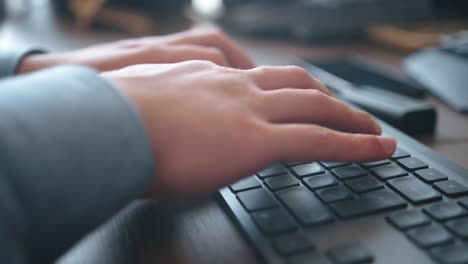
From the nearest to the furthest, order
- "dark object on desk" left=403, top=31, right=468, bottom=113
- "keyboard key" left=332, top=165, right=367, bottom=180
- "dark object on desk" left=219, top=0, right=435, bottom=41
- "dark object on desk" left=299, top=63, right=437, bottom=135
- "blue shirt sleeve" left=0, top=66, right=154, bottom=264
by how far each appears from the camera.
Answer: "blue shirt sleeve" left=0, top=66, right=154, bottom=264, "keyboard key" left=332, top=165, right=367, bottom=180, "dark object on desk" left=299, top=63, right=437, bottom=135, "dark object on desk" left=403, top=31, right=468, bottom=113, "dark object on desk" left=219, top=0, right=435, bottom=41

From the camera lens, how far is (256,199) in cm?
35

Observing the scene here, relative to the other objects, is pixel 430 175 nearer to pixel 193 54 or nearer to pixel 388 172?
pixel 388 172

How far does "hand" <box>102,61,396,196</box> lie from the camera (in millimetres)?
340

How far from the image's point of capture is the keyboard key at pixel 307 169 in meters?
0.38

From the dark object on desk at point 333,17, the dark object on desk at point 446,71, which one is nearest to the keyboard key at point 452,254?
the dark object on desk at point 446,71

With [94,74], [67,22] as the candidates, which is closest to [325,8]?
[67,22]

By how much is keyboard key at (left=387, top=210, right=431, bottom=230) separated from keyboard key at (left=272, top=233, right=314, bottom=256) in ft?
0.20

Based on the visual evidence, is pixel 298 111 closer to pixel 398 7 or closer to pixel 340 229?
pixel 340 229

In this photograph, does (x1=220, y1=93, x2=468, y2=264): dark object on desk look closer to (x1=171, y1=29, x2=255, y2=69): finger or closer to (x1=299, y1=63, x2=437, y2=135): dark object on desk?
(x1=299, y1=63, x2=437, y2=135): dark object on desk

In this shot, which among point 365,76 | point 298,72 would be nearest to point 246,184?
point 298,72

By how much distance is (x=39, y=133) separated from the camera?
29 cm

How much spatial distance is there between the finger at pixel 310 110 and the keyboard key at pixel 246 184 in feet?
0.16

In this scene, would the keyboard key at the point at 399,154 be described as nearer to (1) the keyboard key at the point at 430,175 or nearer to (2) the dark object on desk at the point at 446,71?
(1) the keyboard key at the point at 430,175

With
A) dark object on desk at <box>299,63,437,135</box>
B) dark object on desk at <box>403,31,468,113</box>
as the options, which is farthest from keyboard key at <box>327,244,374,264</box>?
dark object on desk at <box>403,31,468,113</box>
